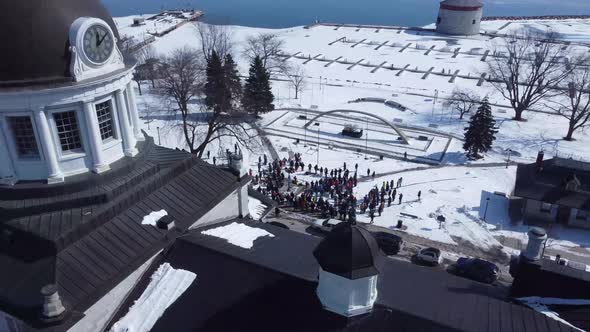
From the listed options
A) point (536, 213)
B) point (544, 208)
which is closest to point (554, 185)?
point (544, 208)

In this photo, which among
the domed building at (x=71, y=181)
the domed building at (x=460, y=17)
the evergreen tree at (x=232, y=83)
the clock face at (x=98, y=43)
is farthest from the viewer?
the domed building at (x=460, y=17)

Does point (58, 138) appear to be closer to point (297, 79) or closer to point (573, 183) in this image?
point (573, 183)

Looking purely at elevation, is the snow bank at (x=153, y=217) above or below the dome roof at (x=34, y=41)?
below

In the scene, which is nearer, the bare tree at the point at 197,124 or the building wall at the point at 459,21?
the bare tree at the point at 197,124

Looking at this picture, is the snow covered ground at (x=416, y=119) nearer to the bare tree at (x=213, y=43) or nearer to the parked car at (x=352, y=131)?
the parked car at (x=352, y=131)

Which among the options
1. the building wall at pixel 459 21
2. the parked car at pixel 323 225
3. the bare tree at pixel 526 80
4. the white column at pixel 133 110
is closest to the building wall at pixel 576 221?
the parked car at pixel 323 225

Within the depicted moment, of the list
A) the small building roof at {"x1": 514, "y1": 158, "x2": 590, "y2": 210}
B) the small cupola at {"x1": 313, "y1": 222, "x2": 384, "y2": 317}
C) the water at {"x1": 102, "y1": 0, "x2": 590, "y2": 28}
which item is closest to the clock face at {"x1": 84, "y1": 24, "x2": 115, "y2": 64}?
the small cupola at {"x1": 313, "y1": 222, "x2": 384, "y2": 317}

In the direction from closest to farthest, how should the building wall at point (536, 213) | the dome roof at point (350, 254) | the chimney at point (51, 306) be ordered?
the chimney at point (51, 306)
the dome roof at point (350, 254)
the building wall at point (536, 213)
